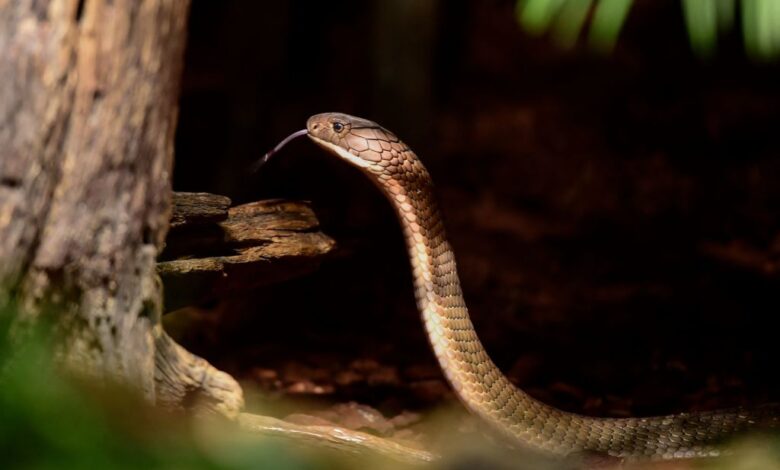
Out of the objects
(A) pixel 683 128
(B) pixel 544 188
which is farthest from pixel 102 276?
(A) pixel 683 128

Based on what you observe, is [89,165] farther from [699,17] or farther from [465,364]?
[465,364]

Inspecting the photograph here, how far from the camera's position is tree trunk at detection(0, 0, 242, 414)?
185cm

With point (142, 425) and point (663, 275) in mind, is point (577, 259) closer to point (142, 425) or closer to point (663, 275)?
point (663, 275)

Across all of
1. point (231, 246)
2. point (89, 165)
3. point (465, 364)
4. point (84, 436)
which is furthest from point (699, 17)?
point (465, 364)

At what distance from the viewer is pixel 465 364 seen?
10.8 ft

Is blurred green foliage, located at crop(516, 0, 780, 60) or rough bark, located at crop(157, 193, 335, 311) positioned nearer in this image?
blurred green foliage, located at crop(516, 0, 780, 60)

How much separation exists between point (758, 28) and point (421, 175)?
1867mm

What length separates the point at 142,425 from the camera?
113 centimetres

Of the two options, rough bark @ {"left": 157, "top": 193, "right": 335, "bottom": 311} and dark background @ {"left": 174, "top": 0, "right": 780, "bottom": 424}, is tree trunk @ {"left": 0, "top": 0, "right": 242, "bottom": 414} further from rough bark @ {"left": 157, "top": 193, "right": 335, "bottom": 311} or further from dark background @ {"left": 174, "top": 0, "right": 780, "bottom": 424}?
dark background @ {"left": 174, "top": 0, "right": 780, "bottom": 424}

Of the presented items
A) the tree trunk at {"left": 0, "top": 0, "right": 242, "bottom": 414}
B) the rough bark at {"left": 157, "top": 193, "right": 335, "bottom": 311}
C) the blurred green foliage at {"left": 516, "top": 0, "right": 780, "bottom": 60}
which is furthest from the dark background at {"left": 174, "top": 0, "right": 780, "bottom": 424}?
the blurred green foliage at {"left": 516, "top": 0, "right": 780, "bottom": 60}

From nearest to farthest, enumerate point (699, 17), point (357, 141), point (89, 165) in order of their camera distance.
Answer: point (699, 17)
point (89, 165)
point (357, 141)

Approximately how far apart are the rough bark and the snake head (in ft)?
0.87

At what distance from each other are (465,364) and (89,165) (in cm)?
177

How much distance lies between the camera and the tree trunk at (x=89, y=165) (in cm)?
185
